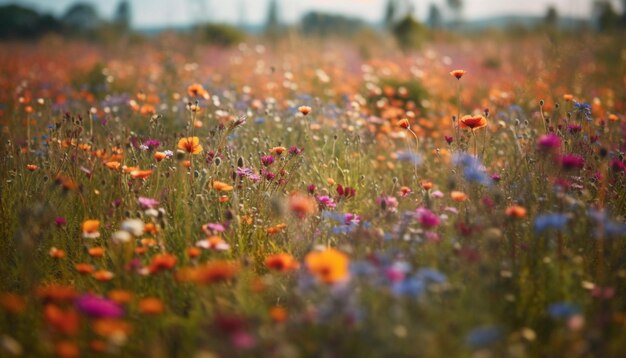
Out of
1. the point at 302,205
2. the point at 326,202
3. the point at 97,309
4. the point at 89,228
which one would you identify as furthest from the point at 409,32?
the point at 97,309

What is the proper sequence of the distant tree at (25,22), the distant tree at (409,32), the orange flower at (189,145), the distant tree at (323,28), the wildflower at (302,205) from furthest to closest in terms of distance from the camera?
the distant tree at (25,22) → the distant tree at (409,32) → the distant tree at (323,28) → the orange flower at (189,145) → the wildflower at (302,205)

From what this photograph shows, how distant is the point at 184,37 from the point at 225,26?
8928 millimetres

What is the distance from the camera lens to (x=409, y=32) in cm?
1355

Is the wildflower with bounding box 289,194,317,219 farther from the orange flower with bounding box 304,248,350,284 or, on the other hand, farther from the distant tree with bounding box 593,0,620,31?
the distant tree with bounding box 593,0,620,31

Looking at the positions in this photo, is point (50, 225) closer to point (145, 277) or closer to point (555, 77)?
point (145, 277)

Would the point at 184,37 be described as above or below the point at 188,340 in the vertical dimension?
above

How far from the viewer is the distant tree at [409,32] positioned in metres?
13.1

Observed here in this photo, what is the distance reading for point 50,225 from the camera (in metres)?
2.36

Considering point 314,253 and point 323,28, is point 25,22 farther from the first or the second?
point 314,253

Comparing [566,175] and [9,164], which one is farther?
[9,164]

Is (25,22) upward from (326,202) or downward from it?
upward

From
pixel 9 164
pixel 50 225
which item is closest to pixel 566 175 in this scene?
pixel 50 225

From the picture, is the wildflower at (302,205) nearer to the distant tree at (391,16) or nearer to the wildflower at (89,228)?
the wildflower at (89,228)

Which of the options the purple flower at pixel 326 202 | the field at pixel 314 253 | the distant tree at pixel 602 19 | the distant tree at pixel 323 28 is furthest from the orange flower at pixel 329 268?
the distant tree at pixel 602 19
